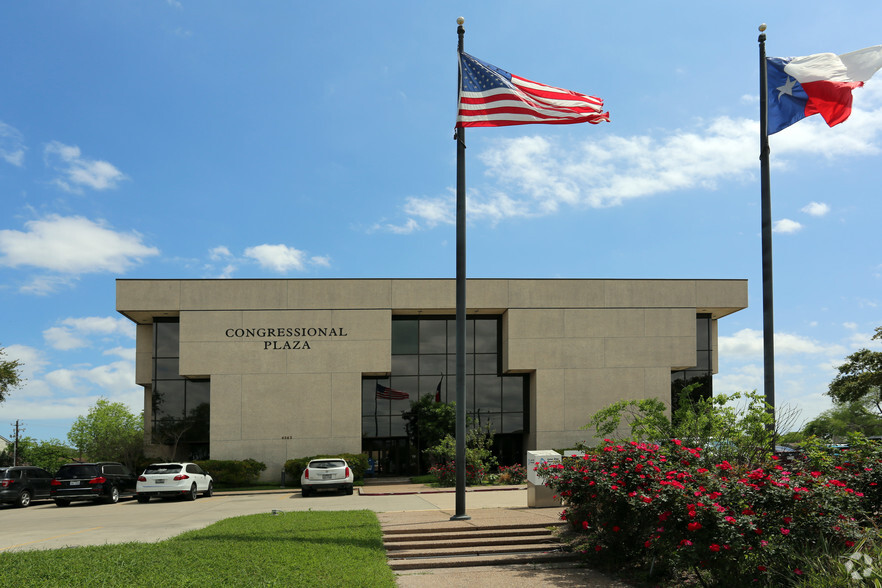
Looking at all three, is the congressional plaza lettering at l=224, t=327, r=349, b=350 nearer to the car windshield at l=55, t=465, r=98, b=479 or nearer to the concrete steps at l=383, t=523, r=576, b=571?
the car windshield at l=55, t=465, r=98, b=479

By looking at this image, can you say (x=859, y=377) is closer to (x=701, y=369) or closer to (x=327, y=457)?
(x=701, y=369)

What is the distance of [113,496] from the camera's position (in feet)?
83.2

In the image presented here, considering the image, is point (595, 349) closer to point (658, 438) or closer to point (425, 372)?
point (425, 372)

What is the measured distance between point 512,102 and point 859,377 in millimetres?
34328

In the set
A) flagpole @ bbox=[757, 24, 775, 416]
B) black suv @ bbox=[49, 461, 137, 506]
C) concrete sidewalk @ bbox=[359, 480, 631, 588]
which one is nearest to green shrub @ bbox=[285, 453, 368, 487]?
black suv @ bbox=[49, 461, 137, 506]

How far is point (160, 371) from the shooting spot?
35812 millimetres

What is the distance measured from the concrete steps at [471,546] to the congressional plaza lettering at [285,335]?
69.6ft

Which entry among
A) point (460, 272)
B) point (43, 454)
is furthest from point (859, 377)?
point (43, 454)

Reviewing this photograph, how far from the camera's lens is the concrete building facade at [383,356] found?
33531 millimetres

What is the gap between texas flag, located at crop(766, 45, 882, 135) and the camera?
48.8 feet

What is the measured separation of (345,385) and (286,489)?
18.5 ft

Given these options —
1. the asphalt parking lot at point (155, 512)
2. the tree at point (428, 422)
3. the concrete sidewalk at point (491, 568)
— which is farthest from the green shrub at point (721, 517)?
the tree at point (428, 422)

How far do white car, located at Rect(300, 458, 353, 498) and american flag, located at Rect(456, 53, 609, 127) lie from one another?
A: 16.0m

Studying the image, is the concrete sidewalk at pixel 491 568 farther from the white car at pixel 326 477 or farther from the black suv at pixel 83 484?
the black suv at pixel 83 484
